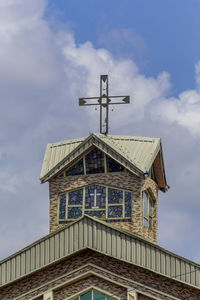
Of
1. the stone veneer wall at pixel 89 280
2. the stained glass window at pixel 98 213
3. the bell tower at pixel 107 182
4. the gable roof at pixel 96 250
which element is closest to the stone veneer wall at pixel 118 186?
the bell tower at pixel 107 182

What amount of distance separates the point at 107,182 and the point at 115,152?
162 cm

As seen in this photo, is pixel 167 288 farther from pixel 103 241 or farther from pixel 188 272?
pixel 103 241

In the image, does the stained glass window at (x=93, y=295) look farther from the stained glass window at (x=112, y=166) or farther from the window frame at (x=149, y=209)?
the stained glass window at (x=112, y=166)

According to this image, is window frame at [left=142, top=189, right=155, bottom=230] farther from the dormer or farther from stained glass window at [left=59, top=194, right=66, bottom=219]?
stained glass window at [left=59, top=194, right=66, bottom=219]

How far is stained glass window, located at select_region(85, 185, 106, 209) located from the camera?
1501 inches

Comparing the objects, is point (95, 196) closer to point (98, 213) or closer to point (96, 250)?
point (98, 213)

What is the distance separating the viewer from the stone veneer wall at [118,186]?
37344 mm

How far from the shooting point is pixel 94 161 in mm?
38812

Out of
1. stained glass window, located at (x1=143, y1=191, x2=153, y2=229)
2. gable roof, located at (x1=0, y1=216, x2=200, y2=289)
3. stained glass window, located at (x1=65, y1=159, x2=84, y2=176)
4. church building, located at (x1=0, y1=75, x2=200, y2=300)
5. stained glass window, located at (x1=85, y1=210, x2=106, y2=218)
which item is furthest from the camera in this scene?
stained glass window, located at (x1=65, y1=159, x2=84, y2=176)

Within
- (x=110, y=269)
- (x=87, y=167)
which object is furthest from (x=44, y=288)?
(x=87, y=167)

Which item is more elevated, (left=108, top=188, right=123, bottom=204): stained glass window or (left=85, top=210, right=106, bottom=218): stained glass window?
(left=108, top=188, right=123, bottom=204): stained glass window

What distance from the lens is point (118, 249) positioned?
3173cm

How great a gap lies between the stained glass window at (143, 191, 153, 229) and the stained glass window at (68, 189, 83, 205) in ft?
10.5

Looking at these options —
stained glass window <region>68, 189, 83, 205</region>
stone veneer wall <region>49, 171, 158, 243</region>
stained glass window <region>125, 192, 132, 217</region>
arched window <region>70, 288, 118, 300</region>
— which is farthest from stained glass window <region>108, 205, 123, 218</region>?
arched window <region>70, 288, 118, 300</region>
